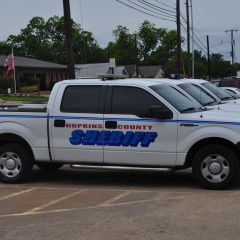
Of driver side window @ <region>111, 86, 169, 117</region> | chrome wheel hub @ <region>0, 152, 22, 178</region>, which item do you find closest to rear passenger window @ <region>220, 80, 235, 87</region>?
driver side window @ <region>111, 86, 169, 117</region>

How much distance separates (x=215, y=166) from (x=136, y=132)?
4.40 feet

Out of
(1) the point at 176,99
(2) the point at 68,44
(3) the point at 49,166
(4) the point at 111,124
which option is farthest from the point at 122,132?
(2) the point at 68,44

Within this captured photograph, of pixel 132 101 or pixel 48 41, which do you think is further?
pixel 48 41

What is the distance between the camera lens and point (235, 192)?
7.30 m

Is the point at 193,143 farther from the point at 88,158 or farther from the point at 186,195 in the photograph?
the point at 88,158

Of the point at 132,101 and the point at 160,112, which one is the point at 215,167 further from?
the point at 132,101

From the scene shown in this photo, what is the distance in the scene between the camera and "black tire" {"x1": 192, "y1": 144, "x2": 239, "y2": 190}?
24.2ft

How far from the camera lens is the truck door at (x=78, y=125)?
7.93 m

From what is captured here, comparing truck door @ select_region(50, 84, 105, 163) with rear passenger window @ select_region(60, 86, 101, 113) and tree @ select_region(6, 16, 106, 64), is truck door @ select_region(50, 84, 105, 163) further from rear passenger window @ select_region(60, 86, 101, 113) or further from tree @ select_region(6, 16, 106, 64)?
tree @ select_region(6, 16, 106, 64)

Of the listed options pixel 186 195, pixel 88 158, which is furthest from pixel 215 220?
pixel 88 158

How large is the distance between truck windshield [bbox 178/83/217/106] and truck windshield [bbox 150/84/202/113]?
1.66 meters

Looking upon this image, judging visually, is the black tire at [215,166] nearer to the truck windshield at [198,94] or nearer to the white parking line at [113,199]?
the white parking line at [113,199]

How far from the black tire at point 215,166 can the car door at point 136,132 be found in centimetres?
43

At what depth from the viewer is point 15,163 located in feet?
27.7
